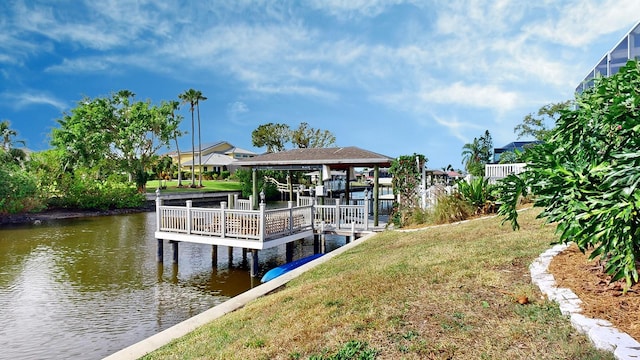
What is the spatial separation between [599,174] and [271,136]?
53.5m

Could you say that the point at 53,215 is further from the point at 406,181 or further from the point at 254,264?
the point at 406,181

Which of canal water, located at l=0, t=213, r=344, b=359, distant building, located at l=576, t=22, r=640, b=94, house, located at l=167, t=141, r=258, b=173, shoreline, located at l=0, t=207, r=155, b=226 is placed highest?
distant building, located at l=576, t=22, r=640, b=94

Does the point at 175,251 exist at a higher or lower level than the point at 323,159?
lower

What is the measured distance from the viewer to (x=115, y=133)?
4147cm

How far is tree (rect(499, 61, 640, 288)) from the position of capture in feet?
10.5

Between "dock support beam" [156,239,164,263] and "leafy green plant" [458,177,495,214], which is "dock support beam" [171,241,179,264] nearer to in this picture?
"dock support beam" [156,239,164,263]

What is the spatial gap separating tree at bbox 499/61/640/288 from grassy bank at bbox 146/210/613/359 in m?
0.88

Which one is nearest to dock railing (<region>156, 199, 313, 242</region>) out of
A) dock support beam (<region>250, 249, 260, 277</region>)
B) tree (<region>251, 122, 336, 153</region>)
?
dock support beam (<region>250, 249, 260, 277</region>)

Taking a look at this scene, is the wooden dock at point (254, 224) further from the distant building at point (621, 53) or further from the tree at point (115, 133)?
the tree at point (115, 133)

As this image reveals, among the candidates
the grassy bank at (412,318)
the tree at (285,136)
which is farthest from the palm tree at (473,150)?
the grassy bank at (412,318)

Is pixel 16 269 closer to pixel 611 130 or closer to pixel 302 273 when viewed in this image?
pixel 302 273

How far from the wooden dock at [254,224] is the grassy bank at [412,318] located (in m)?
5.26

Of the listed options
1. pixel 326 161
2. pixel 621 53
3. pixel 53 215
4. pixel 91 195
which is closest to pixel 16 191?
pixel 53 215

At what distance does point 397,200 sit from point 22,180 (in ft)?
Result: 77.8
